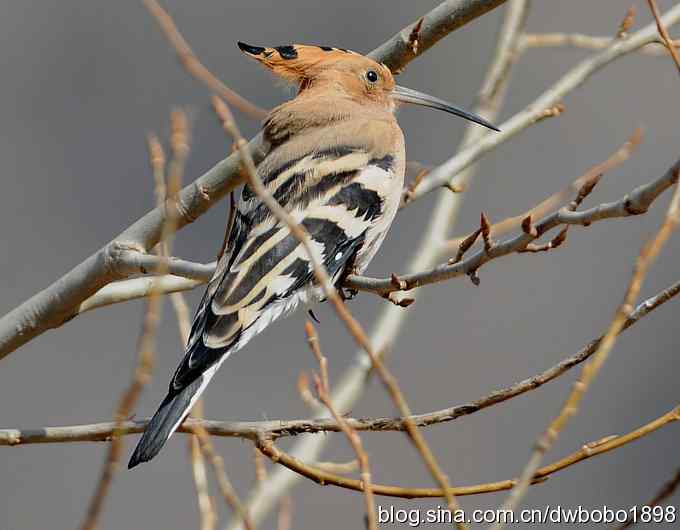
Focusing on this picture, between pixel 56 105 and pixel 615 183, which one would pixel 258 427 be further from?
pixel 56 105

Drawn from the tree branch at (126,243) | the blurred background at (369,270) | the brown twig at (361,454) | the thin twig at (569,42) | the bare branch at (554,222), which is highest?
the blurred background at (369,270)

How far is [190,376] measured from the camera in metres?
2.72

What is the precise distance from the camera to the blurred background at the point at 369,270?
19.9ft

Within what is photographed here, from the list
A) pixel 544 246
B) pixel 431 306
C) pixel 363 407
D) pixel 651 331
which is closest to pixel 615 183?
pixel 651 331

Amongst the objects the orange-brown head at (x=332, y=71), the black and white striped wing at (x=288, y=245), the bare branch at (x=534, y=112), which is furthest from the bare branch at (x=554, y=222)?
the orange-brown head at (x=332, y=71)

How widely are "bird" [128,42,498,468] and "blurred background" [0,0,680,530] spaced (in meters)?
1.55

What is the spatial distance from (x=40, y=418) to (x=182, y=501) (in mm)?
837

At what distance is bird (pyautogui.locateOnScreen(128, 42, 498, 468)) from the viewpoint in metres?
2.86

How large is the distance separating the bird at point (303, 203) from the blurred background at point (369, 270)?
1548 mm

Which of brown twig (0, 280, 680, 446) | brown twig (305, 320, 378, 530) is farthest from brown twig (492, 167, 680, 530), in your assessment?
brown twig (0, 280, 680, 446)

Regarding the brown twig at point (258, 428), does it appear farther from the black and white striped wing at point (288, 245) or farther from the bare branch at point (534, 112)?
the bare branch at point (534, 112)

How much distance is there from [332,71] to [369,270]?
8.70 ft

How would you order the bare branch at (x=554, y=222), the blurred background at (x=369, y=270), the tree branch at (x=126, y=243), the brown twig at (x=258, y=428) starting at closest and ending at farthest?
the bare branch at (x=554, y=222) < the brown twig at (x=258, y=428) < the tree branch at (x=126, y=243) < the blurred background at (x=369, y=270)

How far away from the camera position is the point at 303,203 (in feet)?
10.6
